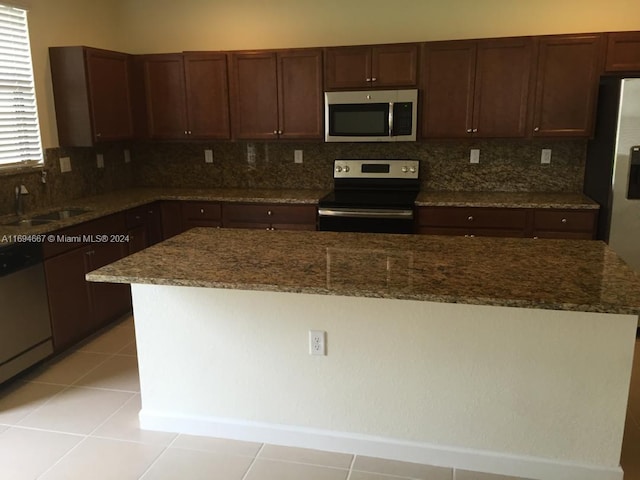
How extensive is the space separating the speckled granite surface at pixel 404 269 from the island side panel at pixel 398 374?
0.54 ft

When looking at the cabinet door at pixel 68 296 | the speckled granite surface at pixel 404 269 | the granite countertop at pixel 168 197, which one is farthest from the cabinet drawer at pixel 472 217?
the cabinet door at pixel 68 296

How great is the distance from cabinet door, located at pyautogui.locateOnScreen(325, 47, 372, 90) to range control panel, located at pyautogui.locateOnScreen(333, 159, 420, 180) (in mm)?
679

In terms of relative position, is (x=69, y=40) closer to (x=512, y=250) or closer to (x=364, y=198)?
(x=364, y=198)

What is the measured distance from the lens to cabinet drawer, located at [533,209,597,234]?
155 inches

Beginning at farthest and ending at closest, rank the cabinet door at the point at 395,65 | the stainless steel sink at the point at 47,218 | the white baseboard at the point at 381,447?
the cabinet door at the point at 395,65
the stainless steel sink at the point at 47,218
the white baseboard at the point at 381,447

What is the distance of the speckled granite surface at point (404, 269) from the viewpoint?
193 cm

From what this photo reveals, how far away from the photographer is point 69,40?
4383mm

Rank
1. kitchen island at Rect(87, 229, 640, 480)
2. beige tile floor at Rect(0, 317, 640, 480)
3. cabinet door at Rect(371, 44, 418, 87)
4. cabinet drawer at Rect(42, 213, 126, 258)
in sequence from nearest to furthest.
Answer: kitchen island at Rect(87, 229, 640, 480)
beige tile floor at Rect(0, 317, 640, 480)
cabinet drawer at Rect(42, 213, 126, 258)
cabinet door at Rect(371, 44, 418, 87)

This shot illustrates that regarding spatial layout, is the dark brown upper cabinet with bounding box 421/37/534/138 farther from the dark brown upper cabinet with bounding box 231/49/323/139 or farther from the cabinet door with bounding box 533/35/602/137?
the dark brown upper cabinet with bounding box 231/49/323/139

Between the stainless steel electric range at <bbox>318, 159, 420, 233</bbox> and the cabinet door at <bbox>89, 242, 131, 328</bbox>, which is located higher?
the stainless steel electric range at <bbox>318, 159, 420, 233</bbox>

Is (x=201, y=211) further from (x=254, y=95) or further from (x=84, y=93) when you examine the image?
(x=84, y=93)

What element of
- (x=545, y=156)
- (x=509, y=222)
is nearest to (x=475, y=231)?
(x=509, y=222)

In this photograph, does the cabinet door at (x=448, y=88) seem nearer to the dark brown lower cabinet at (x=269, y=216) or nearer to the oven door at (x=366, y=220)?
the oven door at (x=366, y=220)

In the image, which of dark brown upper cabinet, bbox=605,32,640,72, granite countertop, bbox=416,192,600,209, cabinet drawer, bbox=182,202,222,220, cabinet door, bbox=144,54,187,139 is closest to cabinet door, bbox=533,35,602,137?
dark brown upper cabinet, bbox=605,32,640,72
